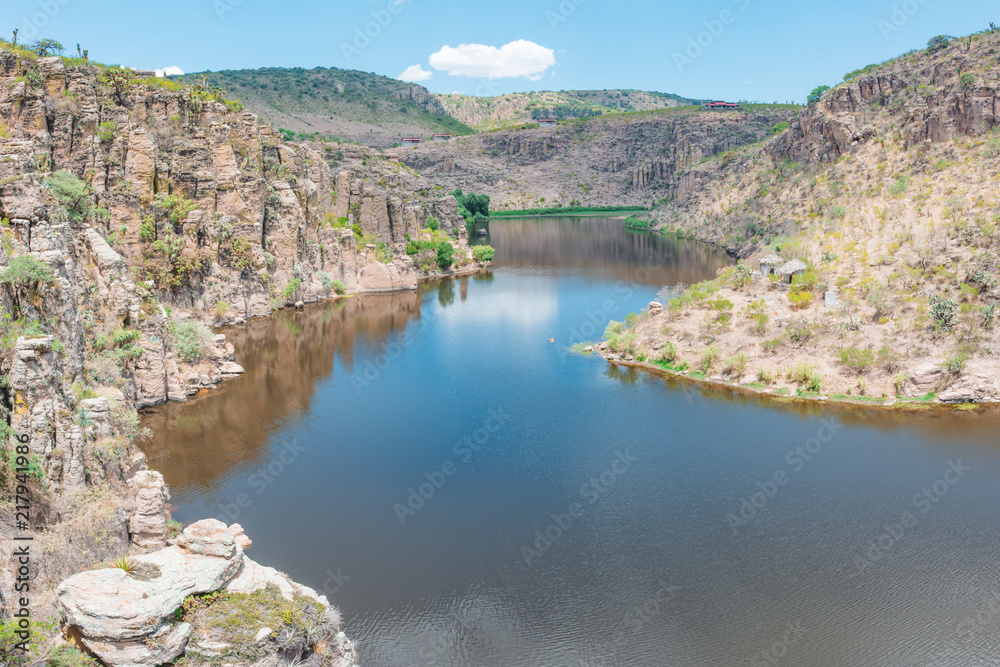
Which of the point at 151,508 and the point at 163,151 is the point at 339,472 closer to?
the point at 151,508

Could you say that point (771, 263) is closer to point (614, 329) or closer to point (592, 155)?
point (614, 329)

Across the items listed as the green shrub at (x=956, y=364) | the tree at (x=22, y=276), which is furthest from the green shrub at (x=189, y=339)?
the green shrub at (x=956, y=364)

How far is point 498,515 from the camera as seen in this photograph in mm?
24094

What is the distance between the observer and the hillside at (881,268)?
36.3 m

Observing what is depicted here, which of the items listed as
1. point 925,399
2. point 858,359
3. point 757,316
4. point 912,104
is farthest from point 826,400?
point 912,104

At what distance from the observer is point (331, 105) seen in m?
177

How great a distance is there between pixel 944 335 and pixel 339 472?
1197 inches

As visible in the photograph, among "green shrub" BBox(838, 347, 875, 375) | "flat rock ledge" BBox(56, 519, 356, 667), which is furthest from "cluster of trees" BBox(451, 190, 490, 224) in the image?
"flat rock ledge" BBox(56, 519, 356, 667)

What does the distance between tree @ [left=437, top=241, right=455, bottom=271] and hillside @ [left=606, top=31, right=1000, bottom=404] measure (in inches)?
1197

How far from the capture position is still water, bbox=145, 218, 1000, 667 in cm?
1870

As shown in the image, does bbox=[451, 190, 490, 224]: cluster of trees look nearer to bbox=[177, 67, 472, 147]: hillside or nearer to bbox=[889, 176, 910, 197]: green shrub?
bbox=[177, 67, 472, 147]: hillside

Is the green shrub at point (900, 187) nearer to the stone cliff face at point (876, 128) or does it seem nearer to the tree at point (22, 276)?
the stone cliff face at point (876, 128)

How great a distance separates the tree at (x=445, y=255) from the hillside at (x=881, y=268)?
99.7 ft

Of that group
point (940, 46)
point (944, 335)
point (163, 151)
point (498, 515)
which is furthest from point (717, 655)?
point (940, 46)
